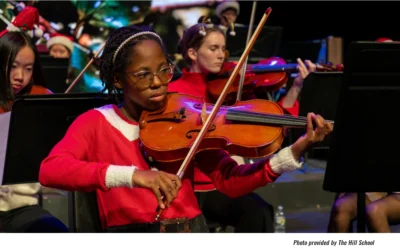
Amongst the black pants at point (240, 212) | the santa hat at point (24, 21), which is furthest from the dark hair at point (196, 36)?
the santa hat at point (24, 21)

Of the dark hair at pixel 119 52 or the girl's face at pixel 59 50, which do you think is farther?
the girl's face at pixel 59 50

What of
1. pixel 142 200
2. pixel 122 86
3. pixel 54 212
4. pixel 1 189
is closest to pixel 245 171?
pixel 142 200

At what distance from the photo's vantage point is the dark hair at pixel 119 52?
77.6 inches

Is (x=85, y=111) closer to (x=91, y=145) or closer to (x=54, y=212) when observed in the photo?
(x=91, y=145)

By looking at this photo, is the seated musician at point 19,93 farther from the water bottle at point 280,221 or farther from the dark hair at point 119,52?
the water bottle at point 280,221

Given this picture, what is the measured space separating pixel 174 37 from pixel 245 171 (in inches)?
169

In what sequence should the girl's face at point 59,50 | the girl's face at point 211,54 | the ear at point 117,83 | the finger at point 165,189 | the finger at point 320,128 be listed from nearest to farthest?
the finger at point 165,189 < the finger at point 320,128 < the ear at point 117,83 < the girl's face at point 211,54 < the girl's face at point 59,50

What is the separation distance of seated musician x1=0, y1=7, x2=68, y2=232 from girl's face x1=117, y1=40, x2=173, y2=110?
0.67 meters

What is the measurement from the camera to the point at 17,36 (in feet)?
8.34

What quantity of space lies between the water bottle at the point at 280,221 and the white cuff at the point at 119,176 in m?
2.16

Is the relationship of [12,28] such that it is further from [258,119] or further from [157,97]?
[258,119]

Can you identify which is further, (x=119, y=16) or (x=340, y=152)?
(x=119, y=16)

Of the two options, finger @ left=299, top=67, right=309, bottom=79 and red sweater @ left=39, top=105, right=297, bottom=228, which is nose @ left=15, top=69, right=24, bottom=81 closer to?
red sweater @ left=39, top=105, right=297, bottom=228

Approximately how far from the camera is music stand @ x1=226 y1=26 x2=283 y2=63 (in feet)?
14.1
